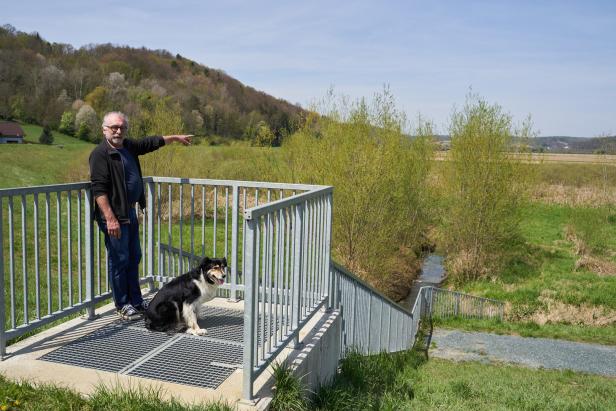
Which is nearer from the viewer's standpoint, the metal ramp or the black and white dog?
the metal ramp

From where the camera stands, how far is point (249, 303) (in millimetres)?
3336

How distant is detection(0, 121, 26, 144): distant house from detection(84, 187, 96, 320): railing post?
39320 millimetres

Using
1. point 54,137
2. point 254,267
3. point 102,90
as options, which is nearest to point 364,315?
point 254,267

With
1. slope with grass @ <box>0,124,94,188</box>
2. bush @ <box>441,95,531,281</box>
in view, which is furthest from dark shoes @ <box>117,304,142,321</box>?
slope with grass @ <box>0,124,94,188</box>

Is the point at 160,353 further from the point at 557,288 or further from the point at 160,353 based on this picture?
the point at 557,288

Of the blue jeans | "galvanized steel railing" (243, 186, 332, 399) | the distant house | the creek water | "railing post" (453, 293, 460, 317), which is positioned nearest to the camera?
"galvanized steel railing" (243, 186, 332, 399)

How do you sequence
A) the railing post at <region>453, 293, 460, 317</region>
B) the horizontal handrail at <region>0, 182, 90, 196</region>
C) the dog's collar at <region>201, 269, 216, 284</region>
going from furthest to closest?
the railing post at <region>453, 293, 460, 317</region> → the dog's collar at <region>201, 269, 216, 284</region> → the horizontal handrail at <region>0, 182, 90, 196</region>

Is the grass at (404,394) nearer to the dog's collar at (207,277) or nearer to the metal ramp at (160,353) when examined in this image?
the metal ramp at (160,353)

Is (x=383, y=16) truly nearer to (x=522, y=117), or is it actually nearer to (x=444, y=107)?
(x=444, y=107)

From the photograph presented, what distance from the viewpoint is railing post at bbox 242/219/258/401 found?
10.8ft

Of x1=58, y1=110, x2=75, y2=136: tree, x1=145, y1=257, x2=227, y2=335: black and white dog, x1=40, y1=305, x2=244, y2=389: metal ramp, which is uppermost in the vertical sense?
x1=58, y1=110, x2=75, y2=136: tree

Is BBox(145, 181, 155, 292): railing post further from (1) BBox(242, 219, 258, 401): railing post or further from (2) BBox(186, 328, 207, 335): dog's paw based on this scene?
(1) BBox(242, 219, 258, 401): railing post

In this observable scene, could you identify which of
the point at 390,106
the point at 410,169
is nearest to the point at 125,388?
the point at 390,106

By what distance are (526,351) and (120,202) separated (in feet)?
45.0
